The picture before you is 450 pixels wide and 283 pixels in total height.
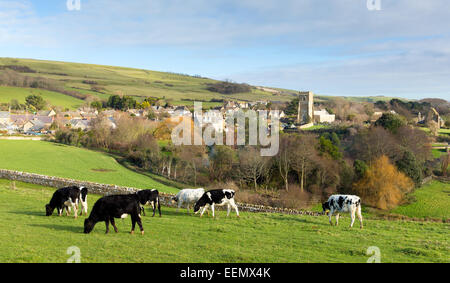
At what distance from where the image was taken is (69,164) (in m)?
49.7

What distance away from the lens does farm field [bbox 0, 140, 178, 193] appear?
4162 centimetres

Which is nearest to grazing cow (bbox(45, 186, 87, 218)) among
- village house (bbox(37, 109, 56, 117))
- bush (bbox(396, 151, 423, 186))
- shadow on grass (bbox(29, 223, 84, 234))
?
shadow on grass (bbox(29, 223, 84, 234))

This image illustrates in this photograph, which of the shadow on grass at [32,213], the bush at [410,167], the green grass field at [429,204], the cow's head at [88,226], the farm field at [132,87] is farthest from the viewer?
the farm field at [132,87]

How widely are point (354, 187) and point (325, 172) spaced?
371cm

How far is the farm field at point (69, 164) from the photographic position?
4162 centimetres

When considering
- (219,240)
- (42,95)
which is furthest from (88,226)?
(42,95)

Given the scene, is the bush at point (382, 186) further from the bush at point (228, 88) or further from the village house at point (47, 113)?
the bush at point (228, 88)

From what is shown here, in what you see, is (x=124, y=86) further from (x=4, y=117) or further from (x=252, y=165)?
(x=252, y=165)

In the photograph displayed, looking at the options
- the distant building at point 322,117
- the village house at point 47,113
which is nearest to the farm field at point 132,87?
the village house at point 47,113

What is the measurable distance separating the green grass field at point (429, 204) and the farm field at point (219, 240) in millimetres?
20345

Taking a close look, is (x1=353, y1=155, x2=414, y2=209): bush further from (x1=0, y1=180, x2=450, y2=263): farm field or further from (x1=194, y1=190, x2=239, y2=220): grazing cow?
(x1=194, y1=190, x2=239, y2=220): grazing cow

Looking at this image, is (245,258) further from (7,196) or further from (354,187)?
(354,187)

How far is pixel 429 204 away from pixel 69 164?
1767 inches
